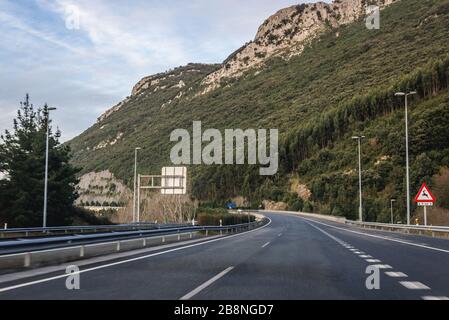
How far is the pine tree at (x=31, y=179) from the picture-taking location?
135ft

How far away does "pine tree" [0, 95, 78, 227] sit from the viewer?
41031mm

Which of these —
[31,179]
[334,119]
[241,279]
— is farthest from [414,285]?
[334,119]

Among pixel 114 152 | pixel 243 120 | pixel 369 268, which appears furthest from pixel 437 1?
pixel 369 268

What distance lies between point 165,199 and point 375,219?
37784mm

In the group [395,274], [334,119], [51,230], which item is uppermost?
[334,119]

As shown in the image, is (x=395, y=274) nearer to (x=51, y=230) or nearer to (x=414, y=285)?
(x=414, y=285)

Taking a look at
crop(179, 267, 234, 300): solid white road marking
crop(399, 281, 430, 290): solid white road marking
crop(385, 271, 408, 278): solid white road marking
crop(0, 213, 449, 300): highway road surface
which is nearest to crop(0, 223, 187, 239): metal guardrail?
crop(0, 213, 449, 300): highway road surface

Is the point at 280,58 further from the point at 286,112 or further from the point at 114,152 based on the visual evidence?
the point at 114,152

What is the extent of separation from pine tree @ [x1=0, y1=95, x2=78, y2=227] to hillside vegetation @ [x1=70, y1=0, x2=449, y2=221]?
40739 mm

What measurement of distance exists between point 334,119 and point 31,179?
77.6 meters

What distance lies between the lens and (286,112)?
142 metres

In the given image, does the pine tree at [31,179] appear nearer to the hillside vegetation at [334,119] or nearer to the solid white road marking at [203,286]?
the solid white road marking at [203,286]

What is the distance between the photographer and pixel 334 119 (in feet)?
356

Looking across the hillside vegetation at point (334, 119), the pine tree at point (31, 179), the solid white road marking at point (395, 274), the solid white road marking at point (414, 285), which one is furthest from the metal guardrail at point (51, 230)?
the hillside vegetation at point (334, 119)
